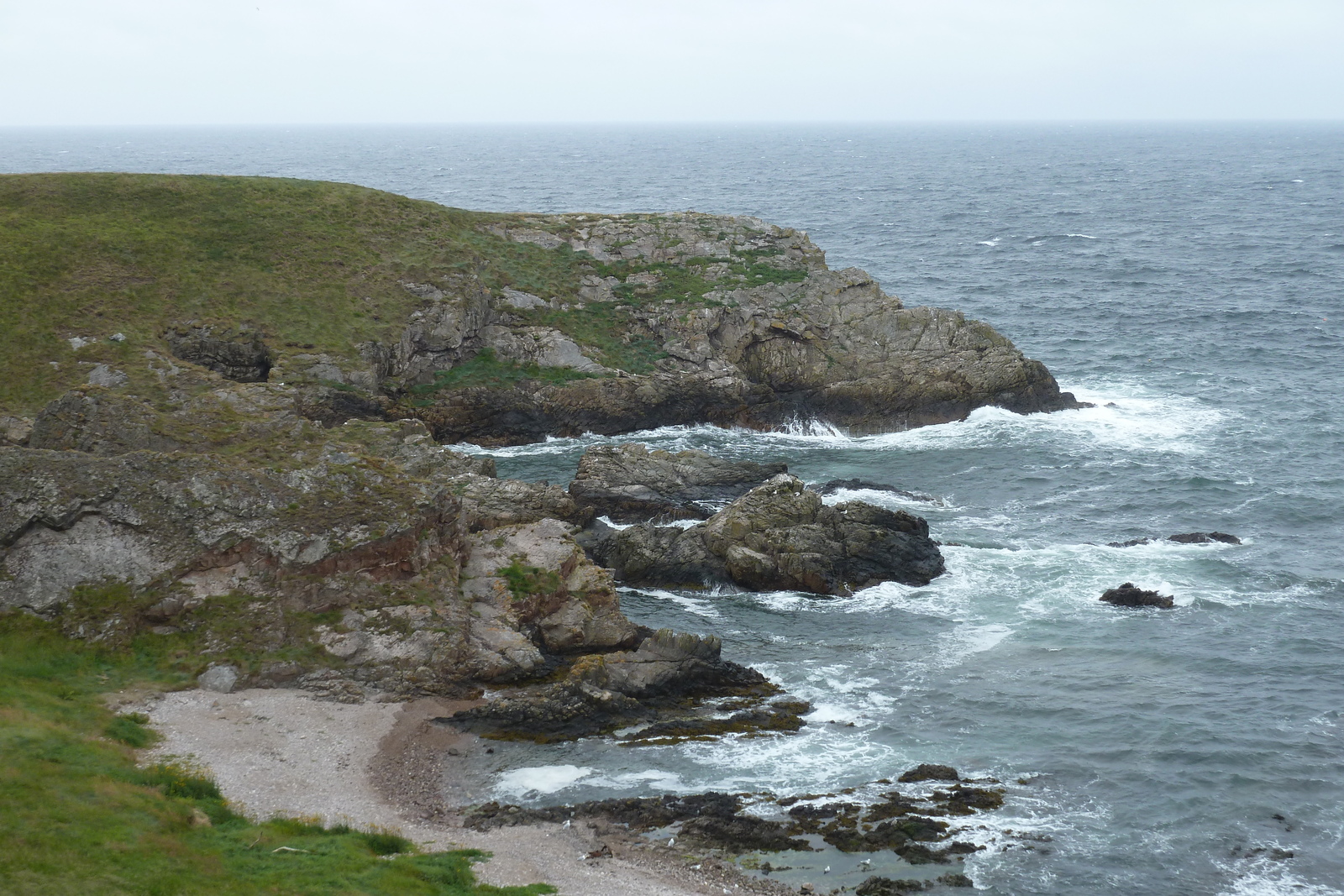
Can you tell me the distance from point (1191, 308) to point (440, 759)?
291 ft

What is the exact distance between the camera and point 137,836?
988 inches

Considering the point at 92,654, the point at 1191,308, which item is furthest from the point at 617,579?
the point at 1191,308

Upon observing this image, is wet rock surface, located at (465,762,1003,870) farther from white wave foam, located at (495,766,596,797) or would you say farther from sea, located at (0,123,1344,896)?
white wave foam, located at (495,766,596,797)

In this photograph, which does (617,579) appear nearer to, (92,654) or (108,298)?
(92,654)

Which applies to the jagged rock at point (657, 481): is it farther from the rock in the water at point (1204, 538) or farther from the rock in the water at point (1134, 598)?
the rock in the water at point (1204, 538)

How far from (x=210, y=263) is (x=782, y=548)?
138 feet

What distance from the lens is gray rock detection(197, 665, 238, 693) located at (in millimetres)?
35781

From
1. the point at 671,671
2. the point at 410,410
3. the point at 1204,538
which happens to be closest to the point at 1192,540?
the point at 1204,538

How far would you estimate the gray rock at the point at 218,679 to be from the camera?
117ft

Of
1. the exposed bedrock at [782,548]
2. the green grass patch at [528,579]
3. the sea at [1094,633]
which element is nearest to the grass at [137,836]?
the sea at [1094,633]

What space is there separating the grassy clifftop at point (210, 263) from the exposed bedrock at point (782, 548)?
2588 cm

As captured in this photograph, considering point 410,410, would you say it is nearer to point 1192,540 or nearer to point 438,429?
point 438,429

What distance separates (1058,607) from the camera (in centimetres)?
4578

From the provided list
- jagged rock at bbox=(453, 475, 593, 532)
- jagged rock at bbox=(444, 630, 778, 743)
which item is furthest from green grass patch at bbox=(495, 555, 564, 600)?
jagged rock at bbox=(453, 475, 593, 532)
